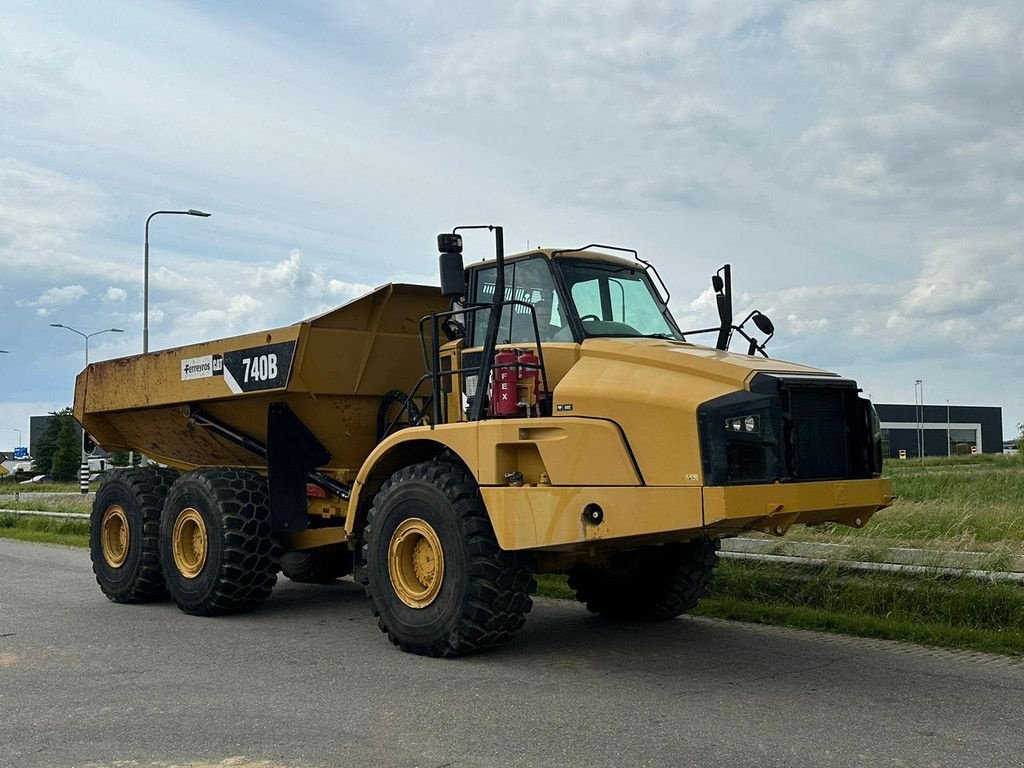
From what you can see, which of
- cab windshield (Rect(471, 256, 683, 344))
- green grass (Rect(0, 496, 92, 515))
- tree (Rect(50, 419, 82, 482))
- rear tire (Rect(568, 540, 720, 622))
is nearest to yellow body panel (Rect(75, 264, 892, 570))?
cab windshield (Rect(471, 256, 683, 344))

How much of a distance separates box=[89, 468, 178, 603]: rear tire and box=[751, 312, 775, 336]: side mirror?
6.49m

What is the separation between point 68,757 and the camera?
539cm

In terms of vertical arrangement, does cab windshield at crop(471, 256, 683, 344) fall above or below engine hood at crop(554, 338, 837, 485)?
above

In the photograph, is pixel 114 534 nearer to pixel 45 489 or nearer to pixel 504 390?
pixel 504 390

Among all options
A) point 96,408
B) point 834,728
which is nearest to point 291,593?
point 96,408

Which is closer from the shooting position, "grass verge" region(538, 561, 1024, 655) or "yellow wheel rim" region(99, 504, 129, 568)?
"grass verge" region(538, 561, 1024, 655)

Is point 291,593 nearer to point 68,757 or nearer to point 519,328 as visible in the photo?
point 519,328

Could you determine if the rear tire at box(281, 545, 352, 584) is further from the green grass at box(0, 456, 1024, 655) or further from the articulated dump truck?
the green grass at box(0, 456, 1024, 655)

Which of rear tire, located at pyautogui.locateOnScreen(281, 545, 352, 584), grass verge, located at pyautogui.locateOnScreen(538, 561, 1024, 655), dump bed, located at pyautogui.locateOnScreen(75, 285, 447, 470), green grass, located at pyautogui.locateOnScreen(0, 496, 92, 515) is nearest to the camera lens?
grass verge, located at pyautogui.locateOnScreen(538, 561, 1024, 655)

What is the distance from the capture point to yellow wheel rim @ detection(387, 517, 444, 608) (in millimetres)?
7875

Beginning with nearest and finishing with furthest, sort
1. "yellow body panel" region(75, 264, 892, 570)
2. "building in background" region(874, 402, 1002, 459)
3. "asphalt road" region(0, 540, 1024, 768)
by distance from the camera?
"asphalt road" region(0, 540, 1024, 768) < "yellow body panel" region(75, 264, 892, 570) < "building in background" region(874, 402, 1002, 459)

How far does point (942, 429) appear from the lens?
337 feet

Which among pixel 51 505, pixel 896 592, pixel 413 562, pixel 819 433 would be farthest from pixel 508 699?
pixel 51 505

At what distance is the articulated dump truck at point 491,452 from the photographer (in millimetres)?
6820
